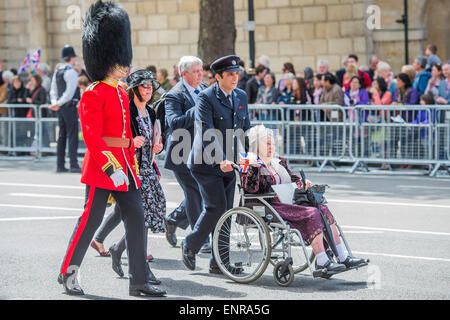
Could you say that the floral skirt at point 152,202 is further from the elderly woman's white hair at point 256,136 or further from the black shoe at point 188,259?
the elderly woman's white hair at point 256,136

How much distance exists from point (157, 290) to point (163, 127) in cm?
240

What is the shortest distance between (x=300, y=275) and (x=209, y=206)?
3.23 feet

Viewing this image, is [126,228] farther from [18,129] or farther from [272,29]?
[272,29]

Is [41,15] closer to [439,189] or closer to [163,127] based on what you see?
[439,189]

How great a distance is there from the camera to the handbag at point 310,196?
26.6 ft

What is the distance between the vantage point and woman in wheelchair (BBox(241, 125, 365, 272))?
7875 millimetres

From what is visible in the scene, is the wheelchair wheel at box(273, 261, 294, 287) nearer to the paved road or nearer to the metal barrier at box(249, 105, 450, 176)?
the paved road

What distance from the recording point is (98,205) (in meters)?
7.59

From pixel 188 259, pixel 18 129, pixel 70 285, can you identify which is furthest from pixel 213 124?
pixel 18 129

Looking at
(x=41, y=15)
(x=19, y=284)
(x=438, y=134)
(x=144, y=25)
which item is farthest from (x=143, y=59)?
(x=19, y=284)

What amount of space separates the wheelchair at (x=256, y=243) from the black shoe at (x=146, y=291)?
79cm

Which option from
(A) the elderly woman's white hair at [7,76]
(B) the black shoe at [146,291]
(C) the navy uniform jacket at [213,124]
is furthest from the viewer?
(A) the elderly woman's white hair at [7,76]

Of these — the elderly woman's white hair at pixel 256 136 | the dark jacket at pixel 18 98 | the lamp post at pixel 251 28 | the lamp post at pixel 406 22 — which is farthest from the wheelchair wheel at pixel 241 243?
the lamp post at pixel 406 22

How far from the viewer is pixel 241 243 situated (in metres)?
8.26
